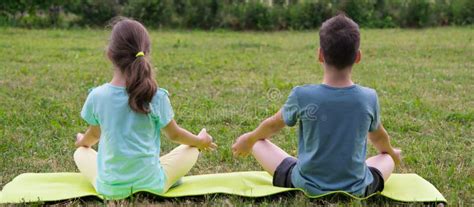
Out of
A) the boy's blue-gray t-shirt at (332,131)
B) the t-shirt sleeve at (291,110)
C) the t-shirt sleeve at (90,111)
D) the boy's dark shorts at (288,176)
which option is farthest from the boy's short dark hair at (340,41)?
the t-shirt sleeve at (90,111)

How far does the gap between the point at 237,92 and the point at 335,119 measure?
4.35 m

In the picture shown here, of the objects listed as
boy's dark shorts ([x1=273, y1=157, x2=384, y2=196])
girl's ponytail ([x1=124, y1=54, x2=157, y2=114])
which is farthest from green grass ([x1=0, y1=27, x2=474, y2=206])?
girl's ponytail ([x1=124, y1=54, x2=157, y2=114])

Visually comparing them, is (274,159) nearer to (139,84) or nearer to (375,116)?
(375,116)

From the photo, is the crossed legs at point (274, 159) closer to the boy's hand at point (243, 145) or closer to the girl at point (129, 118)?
the boy's hand at point (243, 145)

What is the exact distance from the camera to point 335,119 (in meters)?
3.70

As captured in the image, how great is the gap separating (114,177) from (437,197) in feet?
6.08

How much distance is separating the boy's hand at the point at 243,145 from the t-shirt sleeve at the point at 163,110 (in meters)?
0.48

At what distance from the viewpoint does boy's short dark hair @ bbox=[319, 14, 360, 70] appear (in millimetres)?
3635

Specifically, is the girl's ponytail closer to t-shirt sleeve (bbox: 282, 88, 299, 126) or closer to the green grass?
the green grass

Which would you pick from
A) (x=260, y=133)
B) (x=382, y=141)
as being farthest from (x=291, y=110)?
(x=382, y=141)

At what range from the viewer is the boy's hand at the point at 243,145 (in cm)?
416

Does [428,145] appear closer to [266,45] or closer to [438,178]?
[438,178]

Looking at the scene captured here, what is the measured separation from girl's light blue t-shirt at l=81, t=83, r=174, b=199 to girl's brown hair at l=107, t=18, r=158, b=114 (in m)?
0.08

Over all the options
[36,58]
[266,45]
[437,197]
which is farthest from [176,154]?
[266,45]
